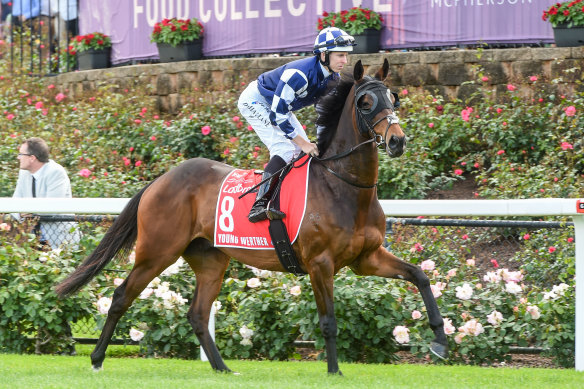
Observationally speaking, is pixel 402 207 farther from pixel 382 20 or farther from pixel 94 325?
pixel 382 20

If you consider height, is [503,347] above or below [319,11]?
below

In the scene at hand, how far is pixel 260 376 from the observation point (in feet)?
18.5

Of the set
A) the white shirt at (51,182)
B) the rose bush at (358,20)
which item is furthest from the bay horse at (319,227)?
the rose bush at (358,20)

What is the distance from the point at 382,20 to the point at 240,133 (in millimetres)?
2173

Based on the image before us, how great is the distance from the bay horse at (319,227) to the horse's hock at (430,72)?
470 cm

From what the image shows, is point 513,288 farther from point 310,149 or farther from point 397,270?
point 310,149

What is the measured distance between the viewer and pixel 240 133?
10562mm

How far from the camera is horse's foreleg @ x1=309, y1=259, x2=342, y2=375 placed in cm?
550

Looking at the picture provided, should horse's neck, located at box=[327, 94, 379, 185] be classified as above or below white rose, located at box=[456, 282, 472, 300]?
above

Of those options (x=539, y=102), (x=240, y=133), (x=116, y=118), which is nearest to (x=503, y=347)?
(x=539, y=102)

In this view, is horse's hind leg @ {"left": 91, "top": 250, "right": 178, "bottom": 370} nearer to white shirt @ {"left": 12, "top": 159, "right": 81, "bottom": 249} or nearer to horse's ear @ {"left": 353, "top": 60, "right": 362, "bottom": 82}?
horse's ear @ {"left": 353, "top": 60, "right": 362, "bottom": 82}

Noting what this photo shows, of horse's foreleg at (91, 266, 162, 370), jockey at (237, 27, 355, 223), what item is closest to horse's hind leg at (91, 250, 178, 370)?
horse's foreleg at (91, 266, 162, 370)

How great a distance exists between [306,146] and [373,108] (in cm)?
50

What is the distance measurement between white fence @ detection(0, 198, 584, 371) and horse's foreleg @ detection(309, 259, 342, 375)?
33.8 inches
